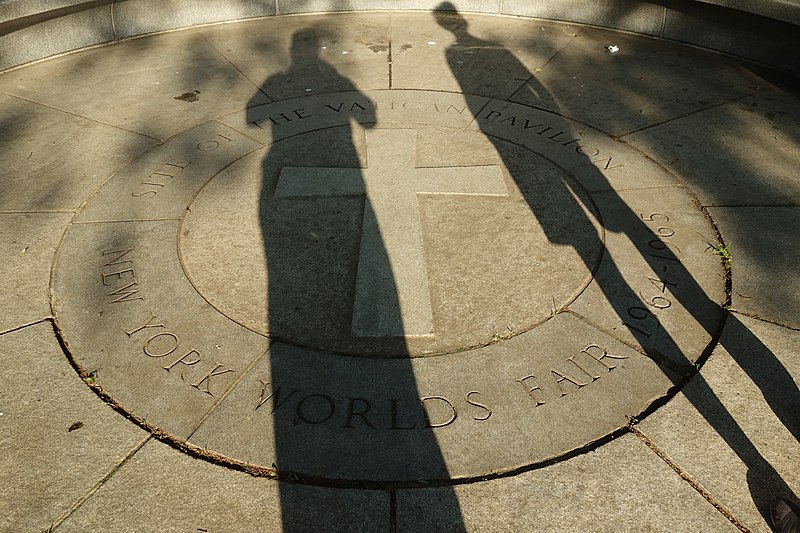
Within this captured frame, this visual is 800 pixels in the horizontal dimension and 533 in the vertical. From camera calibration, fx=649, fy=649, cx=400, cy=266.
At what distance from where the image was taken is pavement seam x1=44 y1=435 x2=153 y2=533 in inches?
102

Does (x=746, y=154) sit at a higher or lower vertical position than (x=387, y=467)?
Answer: higher

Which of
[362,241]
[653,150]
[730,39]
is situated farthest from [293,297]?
[730,39]

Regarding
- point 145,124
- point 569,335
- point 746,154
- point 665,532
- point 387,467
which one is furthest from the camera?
point 145,124

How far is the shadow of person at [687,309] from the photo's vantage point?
2.88 m

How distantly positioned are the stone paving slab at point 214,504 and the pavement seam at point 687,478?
1.18 m

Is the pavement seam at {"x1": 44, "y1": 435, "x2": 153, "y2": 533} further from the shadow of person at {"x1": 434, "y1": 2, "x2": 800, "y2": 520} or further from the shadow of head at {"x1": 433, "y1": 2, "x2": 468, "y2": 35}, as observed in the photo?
the shadow of head at {"x1": 433, "y1": 2, "x2": 468, "y2": 35}

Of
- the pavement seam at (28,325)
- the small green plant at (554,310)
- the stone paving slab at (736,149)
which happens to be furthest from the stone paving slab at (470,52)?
the pavement seam at (28,325)

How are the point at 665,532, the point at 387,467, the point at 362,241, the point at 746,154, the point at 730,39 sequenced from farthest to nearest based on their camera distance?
the point at 730,39, the point at 746,154, the point at 362,241, the point at 387,467, the point at 665,532

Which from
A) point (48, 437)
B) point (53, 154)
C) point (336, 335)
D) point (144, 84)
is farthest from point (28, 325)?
point (144, 84)

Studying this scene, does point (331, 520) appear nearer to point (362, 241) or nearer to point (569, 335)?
point (569, 335)

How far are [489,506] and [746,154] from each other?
3821 millimetres

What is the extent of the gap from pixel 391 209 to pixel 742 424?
248 cm

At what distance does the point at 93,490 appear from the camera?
107 inches

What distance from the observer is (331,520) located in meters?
2.57
